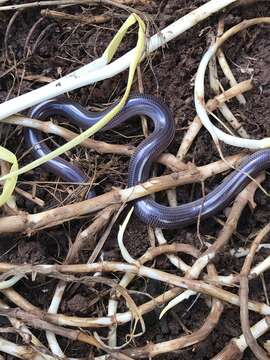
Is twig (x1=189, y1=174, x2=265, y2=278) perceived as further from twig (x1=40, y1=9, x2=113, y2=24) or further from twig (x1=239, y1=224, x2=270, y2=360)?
twig (x1=40, y1=9, x2=113, y2=24)

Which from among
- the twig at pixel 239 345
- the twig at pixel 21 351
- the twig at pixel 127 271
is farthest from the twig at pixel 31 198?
the twig at pixel 239 345

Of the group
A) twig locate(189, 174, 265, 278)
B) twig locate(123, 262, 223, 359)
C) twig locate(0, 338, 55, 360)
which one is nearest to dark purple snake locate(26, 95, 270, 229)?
twig locate(189, 174, 265, 278)

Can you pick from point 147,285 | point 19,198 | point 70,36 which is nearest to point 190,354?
point 147,285

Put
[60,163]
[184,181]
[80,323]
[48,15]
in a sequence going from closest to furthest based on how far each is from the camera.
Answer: [80,323], [184,181], [60,163], [48,15]

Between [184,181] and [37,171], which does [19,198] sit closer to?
[37,171]

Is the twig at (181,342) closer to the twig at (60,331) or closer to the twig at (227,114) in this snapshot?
the twig at (60,331)
